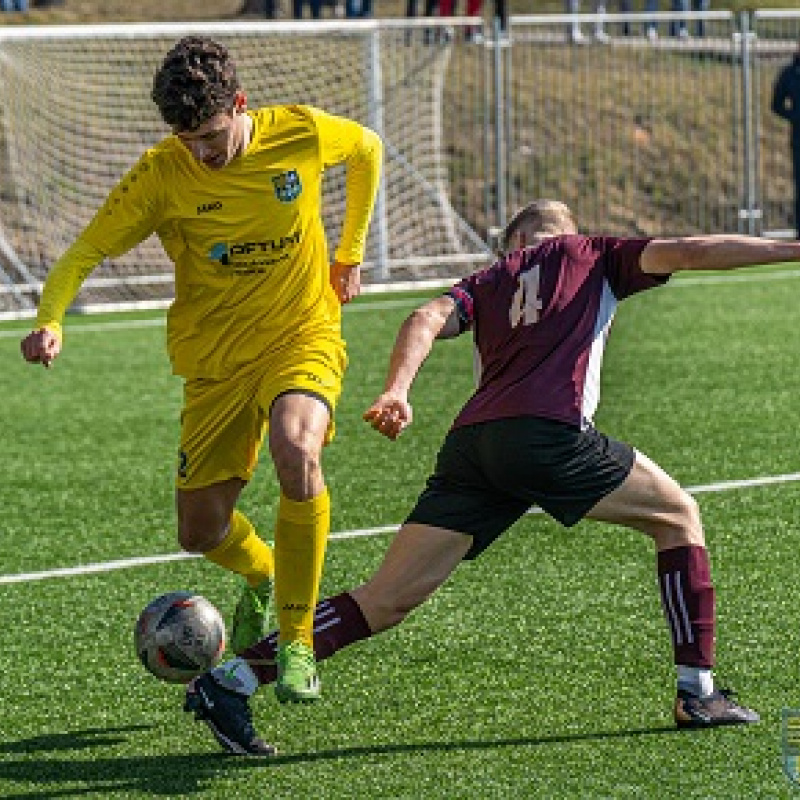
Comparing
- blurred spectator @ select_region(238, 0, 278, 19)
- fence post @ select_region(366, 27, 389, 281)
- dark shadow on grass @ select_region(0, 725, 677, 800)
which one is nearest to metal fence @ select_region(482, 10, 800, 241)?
fence post @ select_region(366, 27, 389, 281)

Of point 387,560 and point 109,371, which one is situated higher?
point 387,560

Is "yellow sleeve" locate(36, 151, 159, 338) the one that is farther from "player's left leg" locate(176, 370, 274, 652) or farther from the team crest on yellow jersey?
"player's left leg" locate(176, 370, 274, 652)

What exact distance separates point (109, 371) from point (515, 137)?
9.28 meters

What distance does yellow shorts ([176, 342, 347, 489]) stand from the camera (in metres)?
6.44

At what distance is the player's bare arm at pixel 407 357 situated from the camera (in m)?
5.05

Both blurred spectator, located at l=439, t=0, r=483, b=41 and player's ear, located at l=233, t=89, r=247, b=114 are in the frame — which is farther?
blurred spectator, located at l=439, t=0, r=483, b=41

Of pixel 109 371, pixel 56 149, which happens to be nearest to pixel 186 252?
pixel 109 371

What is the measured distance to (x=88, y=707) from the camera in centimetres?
627

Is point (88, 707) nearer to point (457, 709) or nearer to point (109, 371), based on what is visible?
point (457, 709)

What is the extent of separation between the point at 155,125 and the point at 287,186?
518 inches

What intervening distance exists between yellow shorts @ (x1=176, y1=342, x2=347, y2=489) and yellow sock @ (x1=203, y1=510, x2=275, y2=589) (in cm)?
19

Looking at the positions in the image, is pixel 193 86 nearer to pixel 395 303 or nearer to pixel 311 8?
pixel 395 303

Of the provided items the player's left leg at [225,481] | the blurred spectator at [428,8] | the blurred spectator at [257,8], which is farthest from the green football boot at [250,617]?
the blurred spectator at [257,8]

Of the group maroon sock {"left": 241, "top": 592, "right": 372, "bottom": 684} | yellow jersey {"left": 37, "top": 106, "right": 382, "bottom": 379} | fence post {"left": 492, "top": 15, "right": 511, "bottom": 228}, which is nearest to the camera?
maroon sock {"left": 241, "top": 592, "right": 372, "bottom": 684}
